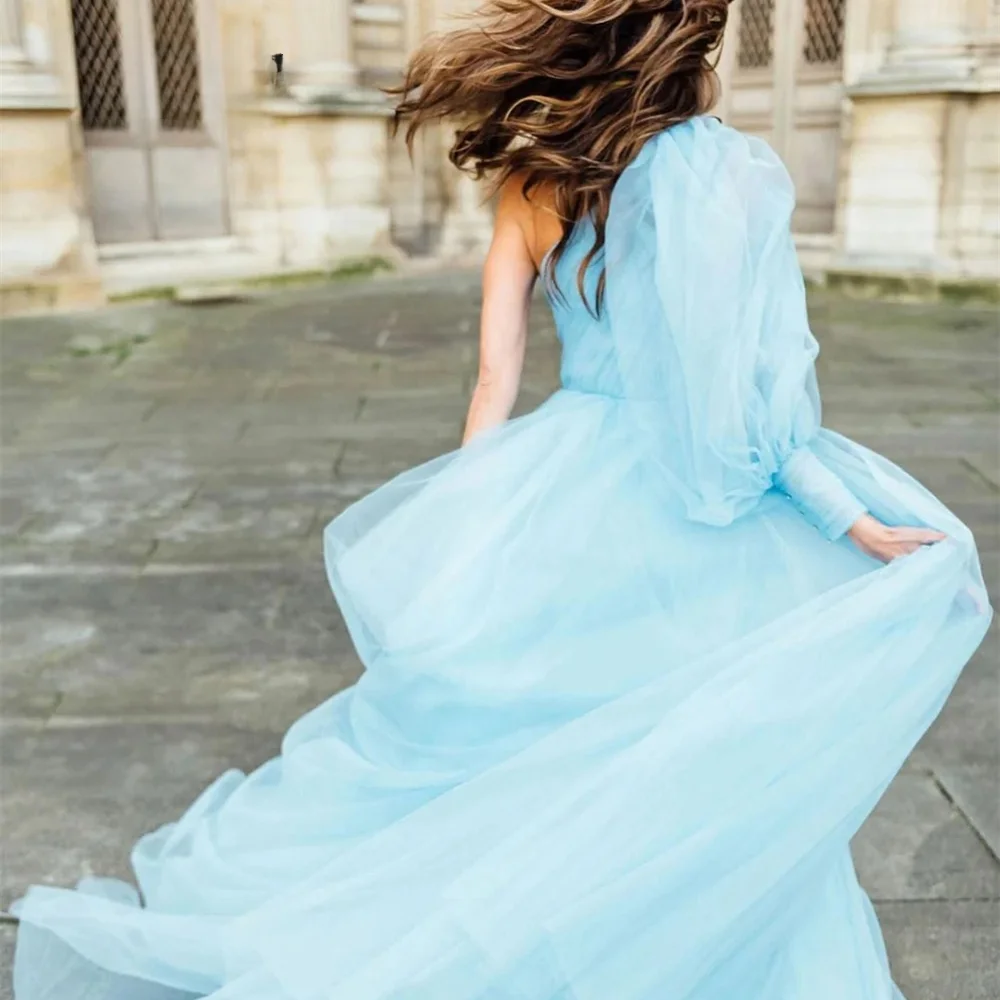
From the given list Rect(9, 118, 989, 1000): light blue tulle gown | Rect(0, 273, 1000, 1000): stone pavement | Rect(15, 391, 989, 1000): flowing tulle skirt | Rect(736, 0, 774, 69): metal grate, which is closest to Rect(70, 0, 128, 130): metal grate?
Rect(0, 273, 1000, 1000): stone pavement

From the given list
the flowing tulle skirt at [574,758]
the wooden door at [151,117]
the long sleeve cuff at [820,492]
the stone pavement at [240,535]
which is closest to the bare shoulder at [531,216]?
the flowing tulle skirt at [574,758]

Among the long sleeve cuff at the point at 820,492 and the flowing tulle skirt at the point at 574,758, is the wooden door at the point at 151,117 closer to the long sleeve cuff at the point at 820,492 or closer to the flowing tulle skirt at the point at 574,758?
the flowing tulle skirt at the point at 574,758

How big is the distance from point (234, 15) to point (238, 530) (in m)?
6.85

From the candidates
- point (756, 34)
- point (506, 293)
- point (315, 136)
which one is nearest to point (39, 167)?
point (315, 136)

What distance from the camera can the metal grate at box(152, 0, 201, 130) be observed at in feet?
32.4

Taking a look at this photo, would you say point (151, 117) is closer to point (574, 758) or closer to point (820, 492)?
point (820, 492)

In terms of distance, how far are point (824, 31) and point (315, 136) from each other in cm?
424

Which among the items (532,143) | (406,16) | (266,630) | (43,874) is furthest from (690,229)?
(406,16)

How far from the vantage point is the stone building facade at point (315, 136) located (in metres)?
8.79

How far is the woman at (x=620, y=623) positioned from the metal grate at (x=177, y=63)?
885cm

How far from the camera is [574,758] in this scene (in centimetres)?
161

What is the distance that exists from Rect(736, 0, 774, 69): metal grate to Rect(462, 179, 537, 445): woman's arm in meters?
10.1

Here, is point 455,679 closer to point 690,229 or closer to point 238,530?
point 690,229

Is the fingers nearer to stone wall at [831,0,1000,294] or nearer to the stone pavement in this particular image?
the stone pavement
